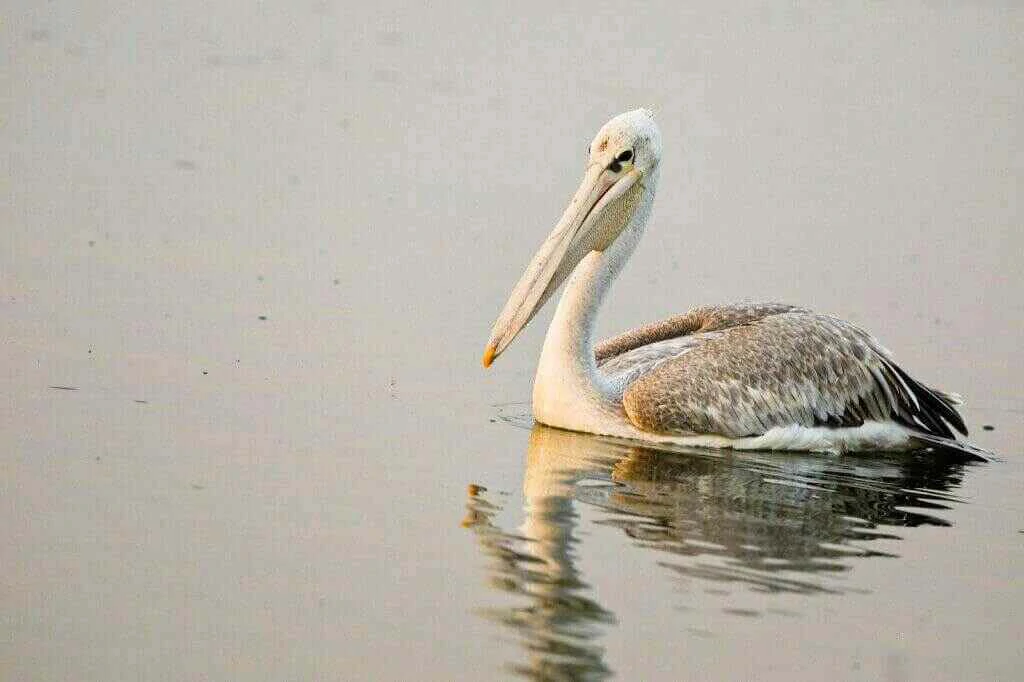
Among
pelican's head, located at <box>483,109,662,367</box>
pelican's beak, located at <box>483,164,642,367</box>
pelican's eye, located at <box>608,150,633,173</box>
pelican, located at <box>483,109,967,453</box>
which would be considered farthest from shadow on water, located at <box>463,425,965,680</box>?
pelican's eye, located at <box>608,150,633,173</box>

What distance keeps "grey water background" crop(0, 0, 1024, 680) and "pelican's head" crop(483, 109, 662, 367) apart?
0.69m

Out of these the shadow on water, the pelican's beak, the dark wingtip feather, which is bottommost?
the shadow on water

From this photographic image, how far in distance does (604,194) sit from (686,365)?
0.89 m

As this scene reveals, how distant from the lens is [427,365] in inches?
348

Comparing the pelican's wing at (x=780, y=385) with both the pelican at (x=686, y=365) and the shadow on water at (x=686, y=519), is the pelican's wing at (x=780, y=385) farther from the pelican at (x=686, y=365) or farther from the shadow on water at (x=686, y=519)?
the shadow on water at (x=686, y=519)

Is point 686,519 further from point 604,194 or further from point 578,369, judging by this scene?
point 604,194

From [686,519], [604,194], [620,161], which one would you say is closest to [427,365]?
[604,194]

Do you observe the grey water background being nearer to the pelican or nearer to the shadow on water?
the shadow on water

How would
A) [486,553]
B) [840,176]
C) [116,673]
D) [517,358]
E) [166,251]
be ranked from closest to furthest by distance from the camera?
[116,673] → [486,553] → [517,358] → [166,251] → [840,176]

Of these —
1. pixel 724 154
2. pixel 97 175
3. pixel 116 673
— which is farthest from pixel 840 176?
pixel 116 673

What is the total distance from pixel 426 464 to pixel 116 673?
2462 millimetres

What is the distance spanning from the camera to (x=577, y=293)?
832cm

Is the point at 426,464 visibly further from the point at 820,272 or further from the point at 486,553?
the point at 820,272

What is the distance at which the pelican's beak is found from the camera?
8234 millimetres
